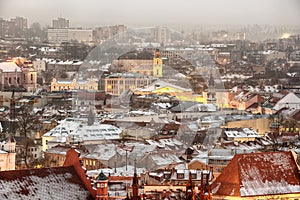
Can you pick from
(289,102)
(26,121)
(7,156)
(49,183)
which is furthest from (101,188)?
(289,102)

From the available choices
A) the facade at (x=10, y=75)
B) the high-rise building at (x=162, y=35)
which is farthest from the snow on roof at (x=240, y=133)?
the facade at (x=10, y=75)

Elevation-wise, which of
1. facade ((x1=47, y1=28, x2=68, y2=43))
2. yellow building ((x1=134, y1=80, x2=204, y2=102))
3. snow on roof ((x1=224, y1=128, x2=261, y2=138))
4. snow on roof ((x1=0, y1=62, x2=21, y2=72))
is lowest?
yellow building ((x1=134, y1=80, x2=204, y2=102))

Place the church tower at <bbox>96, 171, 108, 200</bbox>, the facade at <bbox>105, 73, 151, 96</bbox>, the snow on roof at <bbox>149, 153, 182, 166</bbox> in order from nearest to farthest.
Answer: the church tower at <bbox>96, 171, 108, 200</bbox>, the snow on roof at <bbox>149, 153, 182, 166</bbox>, the facade at <bbox>105, 73, 151, 96</bbox>

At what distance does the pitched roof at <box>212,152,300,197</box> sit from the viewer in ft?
29.6

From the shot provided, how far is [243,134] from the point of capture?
1844 centimetres

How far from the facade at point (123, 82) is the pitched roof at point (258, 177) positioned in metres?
21.8

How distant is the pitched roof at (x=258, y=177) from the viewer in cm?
902

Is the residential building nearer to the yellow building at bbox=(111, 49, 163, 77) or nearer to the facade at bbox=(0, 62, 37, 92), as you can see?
the yellow building at bbox=(111, 49, 163, 77)

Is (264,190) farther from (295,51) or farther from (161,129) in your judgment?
(295,51)

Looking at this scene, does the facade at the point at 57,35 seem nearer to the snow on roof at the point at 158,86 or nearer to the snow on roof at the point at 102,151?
the snow on roof at the point at 158,86

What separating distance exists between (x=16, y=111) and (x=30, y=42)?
22.9m

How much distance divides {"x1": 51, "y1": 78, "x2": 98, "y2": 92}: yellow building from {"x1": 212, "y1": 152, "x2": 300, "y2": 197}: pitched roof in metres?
21.9

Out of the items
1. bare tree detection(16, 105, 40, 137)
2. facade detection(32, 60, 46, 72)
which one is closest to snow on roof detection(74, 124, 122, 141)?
bare tree detection(16, 105, 40, 137)

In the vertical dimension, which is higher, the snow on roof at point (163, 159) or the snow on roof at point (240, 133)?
the snow on roof at point (163, 159)
